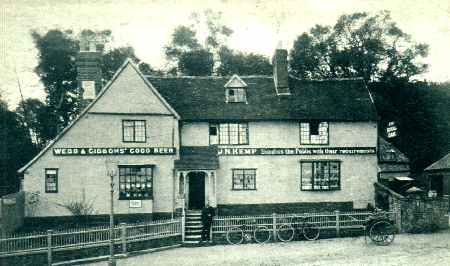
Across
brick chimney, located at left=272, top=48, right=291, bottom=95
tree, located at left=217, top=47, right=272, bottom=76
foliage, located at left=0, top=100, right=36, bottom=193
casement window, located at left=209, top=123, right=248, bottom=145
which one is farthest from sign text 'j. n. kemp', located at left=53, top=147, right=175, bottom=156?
tree, located at left=217, top=47, right=272, bottom=76

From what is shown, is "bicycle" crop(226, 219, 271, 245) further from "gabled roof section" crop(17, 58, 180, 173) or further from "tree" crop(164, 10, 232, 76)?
"tree" crop(164, 10, 232, 76)

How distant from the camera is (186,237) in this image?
24156 millimetres

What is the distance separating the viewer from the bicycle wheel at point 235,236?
23192mm

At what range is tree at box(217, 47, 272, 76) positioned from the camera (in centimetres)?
5112

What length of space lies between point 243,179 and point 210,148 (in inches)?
109

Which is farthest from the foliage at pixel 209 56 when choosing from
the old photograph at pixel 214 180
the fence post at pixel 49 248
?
the fence post at pixel 49 248

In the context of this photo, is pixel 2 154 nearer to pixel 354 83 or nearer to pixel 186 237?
pixel 186 237

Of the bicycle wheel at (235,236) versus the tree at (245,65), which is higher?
the tree at (245,65)

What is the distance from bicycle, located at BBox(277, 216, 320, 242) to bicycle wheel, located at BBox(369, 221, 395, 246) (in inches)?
122

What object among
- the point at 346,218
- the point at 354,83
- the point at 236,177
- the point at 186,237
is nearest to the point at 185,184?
the point at 236,177

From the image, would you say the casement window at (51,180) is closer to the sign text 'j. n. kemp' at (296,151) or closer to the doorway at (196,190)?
the doorway at (196,190)

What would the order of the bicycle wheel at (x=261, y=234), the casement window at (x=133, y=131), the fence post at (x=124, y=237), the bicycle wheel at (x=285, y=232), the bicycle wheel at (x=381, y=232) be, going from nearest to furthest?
the fence post at (x=124, y=237), the bicycle wheel at (x=381, y=232), the bicycle wheel at (x=261, y=234), the bicycle wheel at (x=285, y=232), the casement window at (x=133, y=131)

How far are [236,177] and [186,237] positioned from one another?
6.32m

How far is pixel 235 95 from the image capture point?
30547 millimetres
